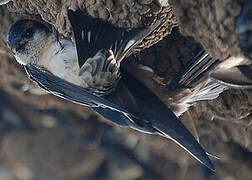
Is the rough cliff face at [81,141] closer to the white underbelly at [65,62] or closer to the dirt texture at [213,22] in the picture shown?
the white underbelly at [65,62]

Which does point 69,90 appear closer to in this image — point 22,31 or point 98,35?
point 98,35

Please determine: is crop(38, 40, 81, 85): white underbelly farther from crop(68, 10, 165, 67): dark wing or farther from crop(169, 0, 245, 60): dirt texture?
crop(169, 0, 245, 60): dirt texture

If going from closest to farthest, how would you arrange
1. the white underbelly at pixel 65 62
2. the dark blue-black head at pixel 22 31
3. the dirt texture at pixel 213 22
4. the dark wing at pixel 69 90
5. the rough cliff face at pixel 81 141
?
1. the dirt texture at pixel 213 22
2. the dark wing at pixel 69 90
3. the white underbelly at pixel 65 62
4. the dark blue-black head at pixel 22 31
5. the rough cliff face at pixel 81 141

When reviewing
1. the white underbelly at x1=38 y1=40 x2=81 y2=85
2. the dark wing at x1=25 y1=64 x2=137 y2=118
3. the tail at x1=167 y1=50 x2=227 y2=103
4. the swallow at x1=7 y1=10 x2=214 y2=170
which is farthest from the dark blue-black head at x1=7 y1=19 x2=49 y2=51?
the tail at x1=167 y1=50 x2=227 y2=103

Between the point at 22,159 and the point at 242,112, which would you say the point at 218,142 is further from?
the point at 22,159

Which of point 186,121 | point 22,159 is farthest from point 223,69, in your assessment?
point 22,159

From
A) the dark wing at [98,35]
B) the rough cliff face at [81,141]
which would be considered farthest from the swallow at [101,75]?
the rough cliff face at [81,141]

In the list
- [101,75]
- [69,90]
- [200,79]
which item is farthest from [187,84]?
[69,90]
